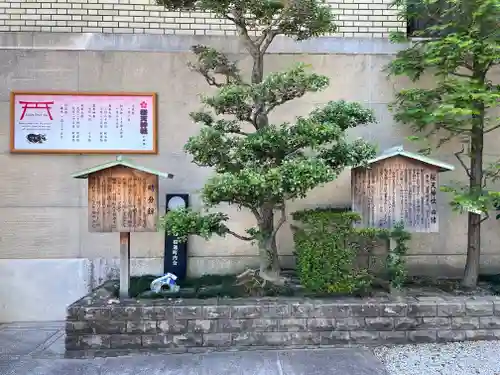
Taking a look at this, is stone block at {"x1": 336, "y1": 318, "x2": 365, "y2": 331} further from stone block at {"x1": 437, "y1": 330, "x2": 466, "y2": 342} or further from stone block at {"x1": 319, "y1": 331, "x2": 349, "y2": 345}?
stone block at {"x1": 437, "y1": 330, "x2": 466, "y2": 342}

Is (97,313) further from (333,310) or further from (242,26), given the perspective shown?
(242,26)

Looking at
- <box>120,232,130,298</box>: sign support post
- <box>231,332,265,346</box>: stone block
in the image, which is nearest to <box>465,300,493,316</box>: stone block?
<box>231,332,265,346</box>: stone block

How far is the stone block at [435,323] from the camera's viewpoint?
5.12m

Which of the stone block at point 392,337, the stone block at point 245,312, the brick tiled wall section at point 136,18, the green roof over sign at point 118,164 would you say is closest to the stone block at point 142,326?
the stone block at point 245,312

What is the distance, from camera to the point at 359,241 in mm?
5566

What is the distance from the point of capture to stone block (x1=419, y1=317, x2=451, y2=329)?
512 cm

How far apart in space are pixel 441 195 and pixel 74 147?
575cm

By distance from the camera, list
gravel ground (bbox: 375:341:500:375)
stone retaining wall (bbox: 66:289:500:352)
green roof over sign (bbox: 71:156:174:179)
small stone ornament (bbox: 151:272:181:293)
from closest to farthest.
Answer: gravel ground (bbox: 375:341:500:375) < stone retaining wall (bbox: 66:289:500:352) < green roof over sign (bbox: 71:156:174:179) < small stone ornament (bbox: 151:272:181:293)

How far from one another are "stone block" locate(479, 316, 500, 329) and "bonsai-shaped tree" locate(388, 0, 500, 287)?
3.44 ft

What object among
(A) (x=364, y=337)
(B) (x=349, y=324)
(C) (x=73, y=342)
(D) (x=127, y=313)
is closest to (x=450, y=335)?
(A) (x=364, y=337)

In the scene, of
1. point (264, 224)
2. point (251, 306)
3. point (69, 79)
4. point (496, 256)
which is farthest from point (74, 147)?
point (496, 256)

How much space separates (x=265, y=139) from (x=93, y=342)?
2.98 m

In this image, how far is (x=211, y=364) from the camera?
4613 millimetres

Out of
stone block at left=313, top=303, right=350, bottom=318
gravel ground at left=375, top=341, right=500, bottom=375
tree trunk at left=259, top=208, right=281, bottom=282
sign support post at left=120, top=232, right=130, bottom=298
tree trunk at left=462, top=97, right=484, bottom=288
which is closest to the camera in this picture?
gravel ground at left=375, top=341, right=500, bottom=375
